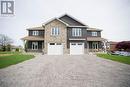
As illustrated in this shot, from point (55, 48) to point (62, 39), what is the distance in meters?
1.11

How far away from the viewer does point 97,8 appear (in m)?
3.14

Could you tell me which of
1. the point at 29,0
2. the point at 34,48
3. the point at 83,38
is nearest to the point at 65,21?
the point at 83,38

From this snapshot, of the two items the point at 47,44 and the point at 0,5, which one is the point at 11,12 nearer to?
the point at 0,5

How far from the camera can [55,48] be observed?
14.9 meters

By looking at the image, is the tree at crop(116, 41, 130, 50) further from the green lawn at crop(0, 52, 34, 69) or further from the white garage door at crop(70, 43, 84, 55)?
the white garage door at crop(70, 43, 84, 55)

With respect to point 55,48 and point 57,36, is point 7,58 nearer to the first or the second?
point 55,48

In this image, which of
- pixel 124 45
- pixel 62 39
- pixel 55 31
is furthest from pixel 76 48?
pixel 124 45

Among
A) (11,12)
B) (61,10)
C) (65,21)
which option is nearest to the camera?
(11,12)

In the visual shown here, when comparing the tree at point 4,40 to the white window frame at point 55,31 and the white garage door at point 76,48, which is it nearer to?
the white garage door at point 76,48

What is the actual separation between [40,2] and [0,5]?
2.30 ft

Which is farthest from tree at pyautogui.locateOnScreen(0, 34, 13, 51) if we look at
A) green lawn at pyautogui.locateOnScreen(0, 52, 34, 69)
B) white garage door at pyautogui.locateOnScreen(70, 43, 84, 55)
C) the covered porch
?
the covered porch

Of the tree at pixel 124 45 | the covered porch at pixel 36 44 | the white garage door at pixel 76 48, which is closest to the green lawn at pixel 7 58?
the tree at pixel 124 45

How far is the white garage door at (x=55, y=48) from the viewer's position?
1478cm

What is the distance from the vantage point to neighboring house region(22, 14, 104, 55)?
15.1 meters
